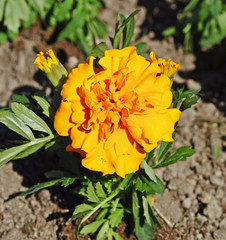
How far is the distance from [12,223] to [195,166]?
1.31m

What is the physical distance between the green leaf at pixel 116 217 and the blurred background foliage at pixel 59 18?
121 cm

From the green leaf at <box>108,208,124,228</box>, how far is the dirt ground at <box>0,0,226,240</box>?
16cm

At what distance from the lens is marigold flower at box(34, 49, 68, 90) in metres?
1.46

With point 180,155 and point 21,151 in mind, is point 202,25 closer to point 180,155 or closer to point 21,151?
point 180,155

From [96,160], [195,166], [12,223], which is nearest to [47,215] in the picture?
[12,223]

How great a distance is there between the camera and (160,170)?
229 centimetres

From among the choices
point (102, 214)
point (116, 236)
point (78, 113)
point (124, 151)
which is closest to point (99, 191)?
point (102, 214)

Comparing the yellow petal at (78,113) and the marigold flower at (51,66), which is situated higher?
the marigold flower at (51,66)

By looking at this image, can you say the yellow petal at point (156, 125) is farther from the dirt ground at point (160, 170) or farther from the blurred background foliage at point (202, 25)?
the blurred background foliage at point (202, 25)

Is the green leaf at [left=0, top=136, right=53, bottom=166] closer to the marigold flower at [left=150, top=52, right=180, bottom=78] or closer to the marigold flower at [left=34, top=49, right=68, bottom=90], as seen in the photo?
the marigold flower at [left=34, top=49, right=68, bottom=90]

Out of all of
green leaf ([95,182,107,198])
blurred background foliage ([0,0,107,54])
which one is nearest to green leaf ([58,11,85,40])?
blurred background foliage ([0,0,107,54])

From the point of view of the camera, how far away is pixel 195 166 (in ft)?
7.74

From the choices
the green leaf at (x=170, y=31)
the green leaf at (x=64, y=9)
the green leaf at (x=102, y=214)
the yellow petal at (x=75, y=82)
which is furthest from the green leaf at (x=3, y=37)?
the green leaf at (x=102, y=214)

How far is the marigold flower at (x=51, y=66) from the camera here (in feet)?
4.78
